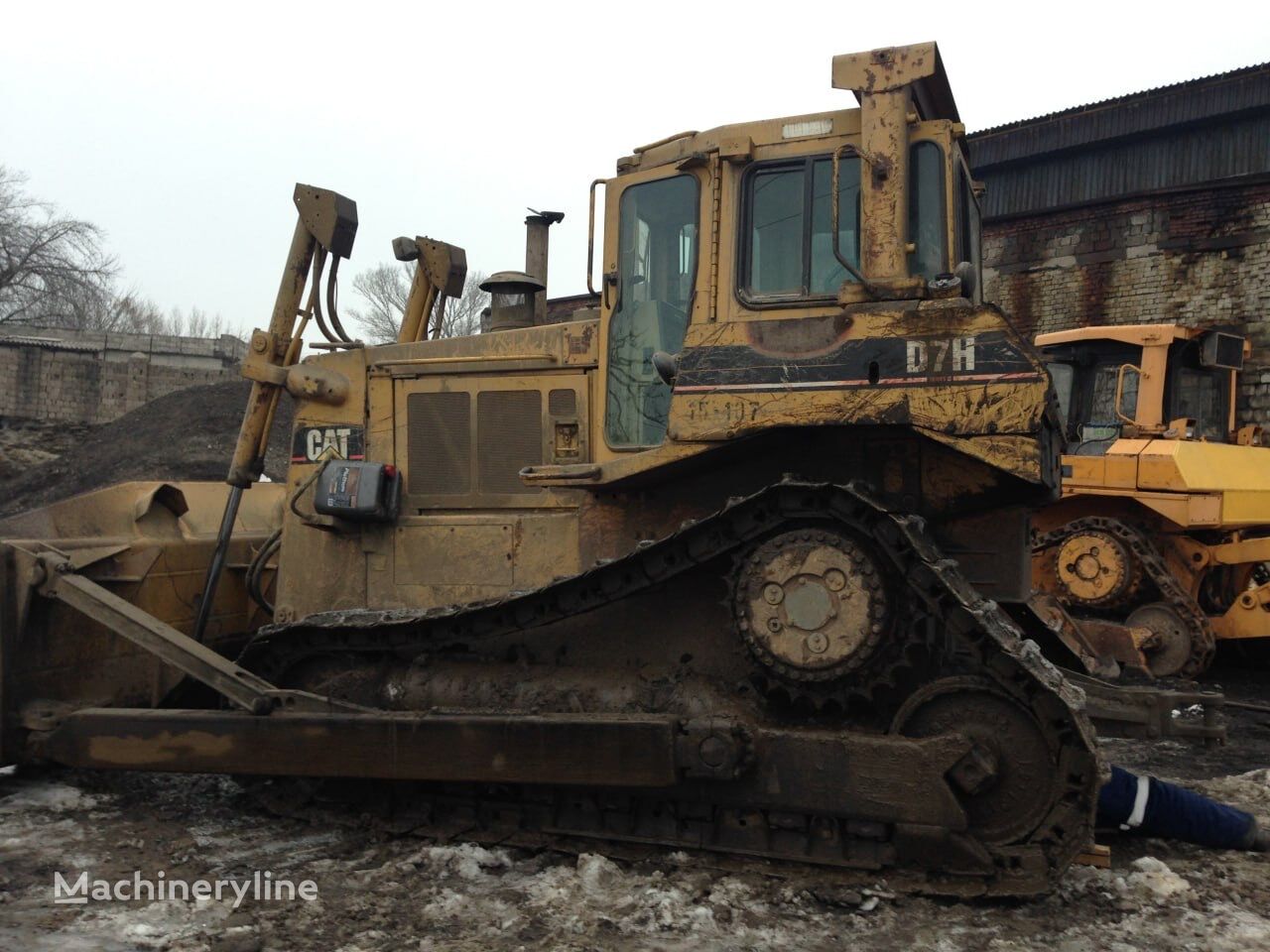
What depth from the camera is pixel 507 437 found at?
541 centimetres

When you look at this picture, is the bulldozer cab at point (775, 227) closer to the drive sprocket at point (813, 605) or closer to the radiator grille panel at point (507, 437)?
the radiator grille panel at point (507, 437)

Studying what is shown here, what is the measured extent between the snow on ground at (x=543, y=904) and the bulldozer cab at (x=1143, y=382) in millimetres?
6180

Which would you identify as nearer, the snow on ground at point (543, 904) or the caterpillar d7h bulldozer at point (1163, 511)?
the snow on ground at point (543, 904)

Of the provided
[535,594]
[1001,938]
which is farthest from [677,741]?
[1001,938]

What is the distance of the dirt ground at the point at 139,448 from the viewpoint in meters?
19.2

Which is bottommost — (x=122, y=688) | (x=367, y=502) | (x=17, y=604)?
(x=122, y=688)

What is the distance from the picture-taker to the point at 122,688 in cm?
550

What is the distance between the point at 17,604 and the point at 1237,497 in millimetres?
9078

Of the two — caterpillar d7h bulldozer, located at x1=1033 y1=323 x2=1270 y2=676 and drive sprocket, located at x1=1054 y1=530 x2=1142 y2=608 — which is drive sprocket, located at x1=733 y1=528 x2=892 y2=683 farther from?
drive sprocket, located at x1=1054 y1=530 x2=1142 y2=608

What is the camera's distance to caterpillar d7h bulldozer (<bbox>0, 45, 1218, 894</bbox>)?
4.03 meters

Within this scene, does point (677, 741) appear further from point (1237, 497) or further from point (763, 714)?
point (1237, 497)

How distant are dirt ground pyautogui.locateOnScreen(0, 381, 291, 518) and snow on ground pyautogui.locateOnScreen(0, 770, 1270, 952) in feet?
44.6

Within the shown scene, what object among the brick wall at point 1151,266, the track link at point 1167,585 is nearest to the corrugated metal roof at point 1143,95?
the brick wall at point 1151,266

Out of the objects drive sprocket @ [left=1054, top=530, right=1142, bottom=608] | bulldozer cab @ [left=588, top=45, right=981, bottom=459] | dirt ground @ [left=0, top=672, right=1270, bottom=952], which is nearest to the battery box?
bulldozer cab @ [left=588, top=45, right=981, bottom=459]
